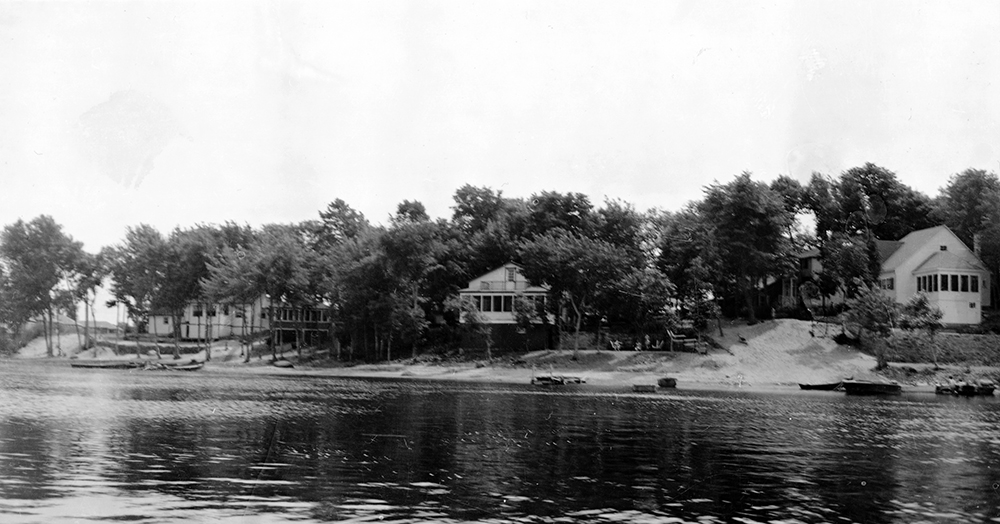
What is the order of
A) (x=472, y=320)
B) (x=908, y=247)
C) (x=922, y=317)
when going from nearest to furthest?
1. (x=922, y=317)
2. (x=472, y=320)
3. (x=908, y=247)

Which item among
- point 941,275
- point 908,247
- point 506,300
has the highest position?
point 908,247

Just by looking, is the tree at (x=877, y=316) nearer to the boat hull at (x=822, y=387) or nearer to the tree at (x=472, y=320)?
the boat hull at (x=822, y=387)

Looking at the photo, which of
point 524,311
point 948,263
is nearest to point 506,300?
point 524,311

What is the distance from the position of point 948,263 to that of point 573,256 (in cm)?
3530

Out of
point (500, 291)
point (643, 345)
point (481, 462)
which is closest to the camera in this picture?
point (481, 462)

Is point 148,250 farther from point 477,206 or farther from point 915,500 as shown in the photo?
point 915,500

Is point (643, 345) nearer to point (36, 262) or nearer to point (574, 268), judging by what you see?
point (574, 268)

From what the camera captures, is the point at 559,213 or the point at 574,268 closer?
the point at 574,268

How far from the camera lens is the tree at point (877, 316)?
73.2 metres

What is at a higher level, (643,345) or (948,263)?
(948,263)

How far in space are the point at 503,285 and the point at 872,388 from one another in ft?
130

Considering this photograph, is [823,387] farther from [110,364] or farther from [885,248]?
[110,364]

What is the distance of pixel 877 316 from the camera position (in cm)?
7319

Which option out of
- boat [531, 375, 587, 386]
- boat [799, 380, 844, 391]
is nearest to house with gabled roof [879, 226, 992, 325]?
boat [799, 380, 844, 391]
